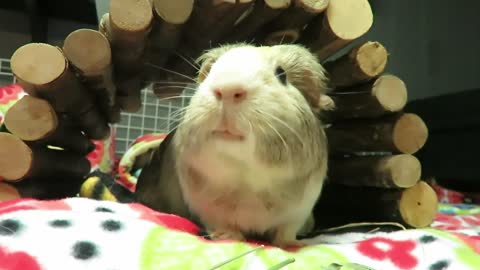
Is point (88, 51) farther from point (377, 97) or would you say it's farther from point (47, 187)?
point (377, 97)

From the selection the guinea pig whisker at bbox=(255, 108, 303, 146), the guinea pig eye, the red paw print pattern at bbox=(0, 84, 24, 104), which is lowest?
the red paw print pattern at bbox=(0, 84, 24, 104)

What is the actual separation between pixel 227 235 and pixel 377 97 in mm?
541

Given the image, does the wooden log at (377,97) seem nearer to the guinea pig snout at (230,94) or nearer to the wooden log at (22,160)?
the guinea pig snout at (230,94)

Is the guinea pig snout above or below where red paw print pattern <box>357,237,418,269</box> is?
above

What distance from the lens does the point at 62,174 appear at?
4.74 feet

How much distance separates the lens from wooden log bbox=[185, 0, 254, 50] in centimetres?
117

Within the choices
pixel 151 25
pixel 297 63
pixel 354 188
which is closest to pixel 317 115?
pixel 297 63

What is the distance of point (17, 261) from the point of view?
0.67 meters

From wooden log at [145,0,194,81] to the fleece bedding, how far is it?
41 centimetres

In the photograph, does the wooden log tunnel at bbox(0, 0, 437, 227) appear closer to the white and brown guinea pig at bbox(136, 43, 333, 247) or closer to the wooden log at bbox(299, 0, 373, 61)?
the wooden log at bbox(299, 0, 373, 61)

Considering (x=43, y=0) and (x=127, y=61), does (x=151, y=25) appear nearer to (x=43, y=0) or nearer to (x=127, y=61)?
(x=127, y=61)

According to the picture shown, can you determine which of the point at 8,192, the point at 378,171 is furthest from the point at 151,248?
the point at 378,171

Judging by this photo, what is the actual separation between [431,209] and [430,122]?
1316mm

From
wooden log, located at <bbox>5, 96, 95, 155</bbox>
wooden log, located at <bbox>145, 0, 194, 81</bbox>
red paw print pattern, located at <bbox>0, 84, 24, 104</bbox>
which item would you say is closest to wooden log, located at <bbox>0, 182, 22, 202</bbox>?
wooden log, located at <bbox>5, 96, 95, 155</bbox>
